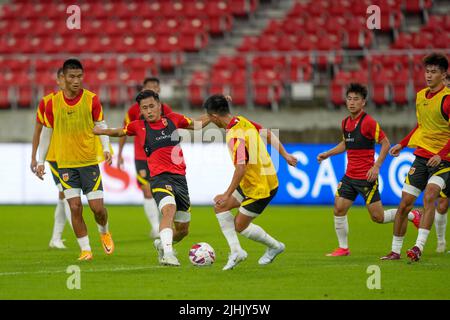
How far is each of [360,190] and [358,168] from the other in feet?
0.94

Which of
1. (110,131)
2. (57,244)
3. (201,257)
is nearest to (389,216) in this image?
(201,257)

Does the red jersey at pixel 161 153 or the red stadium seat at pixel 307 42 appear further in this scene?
the red stadium seat at pixel 307 42

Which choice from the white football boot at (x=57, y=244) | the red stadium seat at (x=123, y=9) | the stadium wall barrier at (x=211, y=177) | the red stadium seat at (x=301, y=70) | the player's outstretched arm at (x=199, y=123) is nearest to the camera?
the player's outstretched arm at (x=199, y=123)

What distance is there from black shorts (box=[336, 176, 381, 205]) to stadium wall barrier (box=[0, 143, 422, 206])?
314 inches

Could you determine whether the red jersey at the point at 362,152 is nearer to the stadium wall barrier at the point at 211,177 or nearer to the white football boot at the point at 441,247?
the white football boot at the point at 441,247

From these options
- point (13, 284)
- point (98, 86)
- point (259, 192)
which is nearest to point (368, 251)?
point (259, 192)

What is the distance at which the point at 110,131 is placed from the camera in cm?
1092

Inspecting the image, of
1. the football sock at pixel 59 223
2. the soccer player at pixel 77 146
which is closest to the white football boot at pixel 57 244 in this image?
the football sock at pixel 59 223

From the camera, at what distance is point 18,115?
22938 mm

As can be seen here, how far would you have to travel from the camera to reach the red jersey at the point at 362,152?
12070 millimetres

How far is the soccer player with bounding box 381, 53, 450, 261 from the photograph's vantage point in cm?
1097

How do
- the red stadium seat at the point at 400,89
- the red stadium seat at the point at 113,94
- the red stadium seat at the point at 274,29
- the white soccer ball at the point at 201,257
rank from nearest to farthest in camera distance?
the white soccer ball at the point at 201,257
the red stadium seat at the point at 400,89
the red stadium seat at the point at 113,94
the red stadium seat at the point at 274,29

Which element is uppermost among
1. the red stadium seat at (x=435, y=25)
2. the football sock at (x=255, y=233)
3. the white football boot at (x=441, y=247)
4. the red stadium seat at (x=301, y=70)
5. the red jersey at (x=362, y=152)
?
the red stadium seat at (x=435, y=25)
